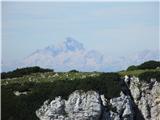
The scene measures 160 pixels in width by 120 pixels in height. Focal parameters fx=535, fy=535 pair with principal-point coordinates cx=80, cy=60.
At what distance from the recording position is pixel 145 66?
55688 millimetres

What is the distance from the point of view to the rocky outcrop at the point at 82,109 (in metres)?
45.8

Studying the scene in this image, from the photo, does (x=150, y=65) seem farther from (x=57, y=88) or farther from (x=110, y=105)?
(x=57, y=88)

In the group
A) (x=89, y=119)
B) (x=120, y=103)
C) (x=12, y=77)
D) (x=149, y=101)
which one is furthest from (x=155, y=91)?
(x=12, y=77)

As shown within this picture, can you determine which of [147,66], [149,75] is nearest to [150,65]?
[147,66]

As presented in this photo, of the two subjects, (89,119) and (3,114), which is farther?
(89,119)

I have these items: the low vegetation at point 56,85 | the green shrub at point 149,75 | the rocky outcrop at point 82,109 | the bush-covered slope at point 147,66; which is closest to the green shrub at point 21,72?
the low vegetation at point 56,85

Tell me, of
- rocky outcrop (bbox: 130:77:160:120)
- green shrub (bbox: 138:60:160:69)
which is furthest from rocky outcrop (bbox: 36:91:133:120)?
green shrub (bbox: 138:60:160:69)

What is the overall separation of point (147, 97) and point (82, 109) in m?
6.89

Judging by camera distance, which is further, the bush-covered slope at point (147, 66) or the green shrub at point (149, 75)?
the bush-covered slope at point (147, 66)

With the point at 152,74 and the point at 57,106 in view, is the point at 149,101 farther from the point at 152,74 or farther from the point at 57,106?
the point at 57,106

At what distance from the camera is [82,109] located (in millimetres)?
46125

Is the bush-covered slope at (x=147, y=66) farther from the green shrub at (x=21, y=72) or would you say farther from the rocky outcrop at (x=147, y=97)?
the green shrub at (x=21, y=72)

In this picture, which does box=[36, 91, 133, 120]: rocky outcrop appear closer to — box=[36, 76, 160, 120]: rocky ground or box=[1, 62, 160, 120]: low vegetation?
box=[36, 76, 160, 120]: rocky ground

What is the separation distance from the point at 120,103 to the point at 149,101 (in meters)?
3.36
